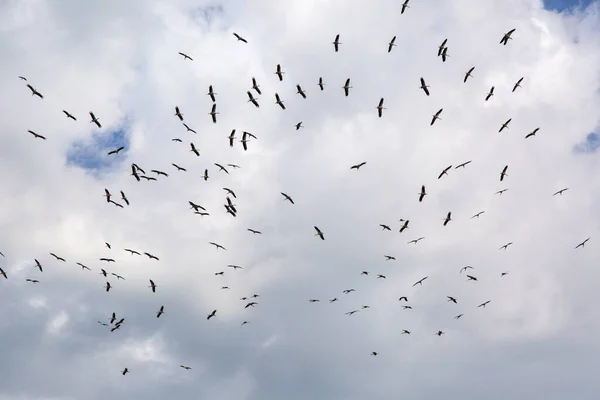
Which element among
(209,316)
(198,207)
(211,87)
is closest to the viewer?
(211,87)

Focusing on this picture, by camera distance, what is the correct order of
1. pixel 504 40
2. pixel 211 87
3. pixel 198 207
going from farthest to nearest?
1. pixel 198 207
2. pixel 211 87
3. pixel 504 40

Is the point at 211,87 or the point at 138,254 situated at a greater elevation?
the point at 211,87

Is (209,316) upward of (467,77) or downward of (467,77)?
downward

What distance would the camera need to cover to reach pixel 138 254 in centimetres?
11412

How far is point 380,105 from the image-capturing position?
108 meters

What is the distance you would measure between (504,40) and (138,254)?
73272mm

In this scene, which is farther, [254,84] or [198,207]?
[198,207]

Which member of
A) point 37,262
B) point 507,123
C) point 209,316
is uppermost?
point 507,123

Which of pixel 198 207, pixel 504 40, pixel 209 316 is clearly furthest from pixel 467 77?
pixel 209 316

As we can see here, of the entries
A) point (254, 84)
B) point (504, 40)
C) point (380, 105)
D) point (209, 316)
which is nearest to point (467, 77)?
point (504, 40)

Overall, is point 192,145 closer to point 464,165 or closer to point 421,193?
point 421,193

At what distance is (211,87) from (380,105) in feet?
96.5

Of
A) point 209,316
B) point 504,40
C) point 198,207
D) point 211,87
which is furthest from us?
point 209,316

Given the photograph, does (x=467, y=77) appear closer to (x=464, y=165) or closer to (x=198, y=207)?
(x=464, y=165)
